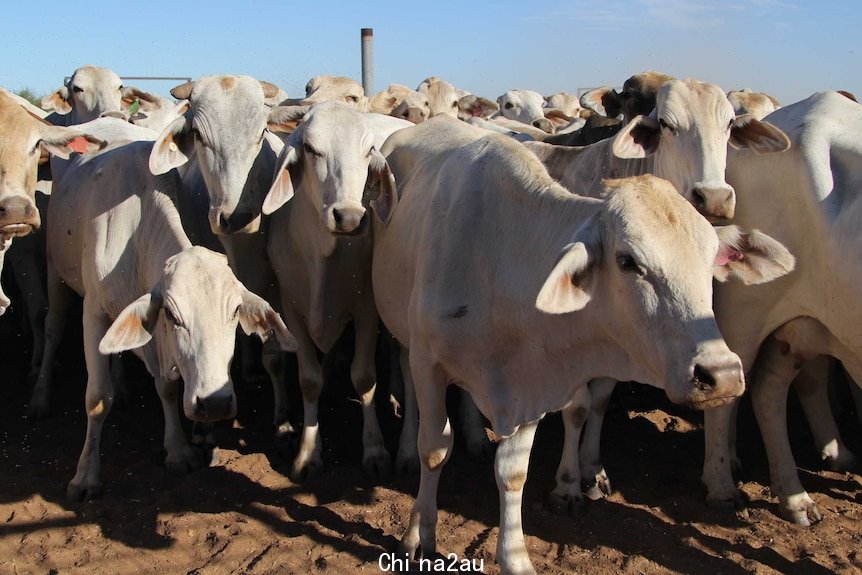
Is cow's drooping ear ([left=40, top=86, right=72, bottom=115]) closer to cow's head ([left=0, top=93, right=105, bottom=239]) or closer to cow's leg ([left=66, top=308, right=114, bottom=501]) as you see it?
cow's head ([left=0, top=93, right=105, bottom=239])

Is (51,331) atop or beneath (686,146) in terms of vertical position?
beneath

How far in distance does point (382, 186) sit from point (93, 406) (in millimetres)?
2169

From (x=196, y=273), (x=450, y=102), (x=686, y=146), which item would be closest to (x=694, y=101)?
(x=686, y=146)

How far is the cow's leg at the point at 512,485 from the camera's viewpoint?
4.39 metres

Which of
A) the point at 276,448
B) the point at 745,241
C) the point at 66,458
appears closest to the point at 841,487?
the point at 745,241

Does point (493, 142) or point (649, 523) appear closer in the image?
point (493, 142)

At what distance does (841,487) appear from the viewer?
5.54 metres

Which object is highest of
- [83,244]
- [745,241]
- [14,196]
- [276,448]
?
[745,241]

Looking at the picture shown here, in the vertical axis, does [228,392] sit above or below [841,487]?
above

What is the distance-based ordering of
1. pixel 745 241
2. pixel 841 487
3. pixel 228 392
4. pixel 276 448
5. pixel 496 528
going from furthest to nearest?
pixel 276 448
pixel 841 487
pixel 496 528
pixel 228 392
pixel 745 241

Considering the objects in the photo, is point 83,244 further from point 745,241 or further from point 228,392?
point 745,241

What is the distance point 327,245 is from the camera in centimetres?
540

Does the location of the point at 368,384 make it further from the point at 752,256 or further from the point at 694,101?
the point at 752,256

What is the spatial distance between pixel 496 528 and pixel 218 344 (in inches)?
73.1
